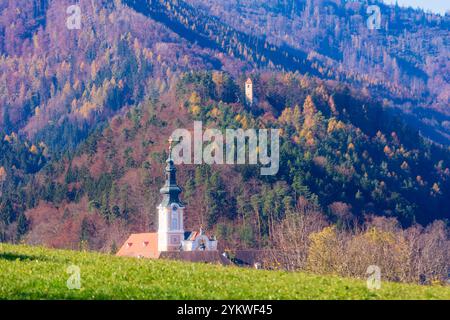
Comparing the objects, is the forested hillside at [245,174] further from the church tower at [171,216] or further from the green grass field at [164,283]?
the green grass field at [164,283]

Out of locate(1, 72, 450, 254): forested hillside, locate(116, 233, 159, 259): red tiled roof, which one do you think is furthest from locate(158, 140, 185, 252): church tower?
locate(1, 72, 450, 254): forested hillside

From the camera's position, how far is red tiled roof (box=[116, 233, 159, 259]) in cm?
11856

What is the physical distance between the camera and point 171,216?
12838 centimetres

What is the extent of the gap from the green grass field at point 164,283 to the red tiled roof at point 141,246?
90113 mm

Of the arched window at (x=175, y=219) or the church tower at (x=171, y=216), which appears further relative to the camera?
the arched window at (x=175, y=219)

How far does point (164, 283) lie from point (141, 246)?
98.1 meters

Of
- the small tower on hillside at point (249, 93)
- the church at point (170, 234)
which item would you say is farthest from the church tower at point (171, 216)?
the small tower on hillside at point (249, 93)

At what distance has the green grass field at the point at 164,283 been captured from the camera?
22.5 meters

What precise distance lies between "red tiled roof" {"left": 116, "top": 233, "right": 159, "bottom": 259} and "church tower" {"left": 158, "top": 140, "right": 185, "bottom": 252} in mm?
1172

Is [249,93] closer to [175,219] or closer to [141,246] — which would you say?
[175,219]

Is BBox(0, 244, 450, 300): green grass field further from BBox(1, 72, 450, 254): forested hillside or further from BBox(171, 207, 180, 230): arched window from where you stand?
BBox(171, 207, 180, 230): arched window

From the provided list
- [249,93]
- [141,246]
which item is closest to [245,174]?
[141,246]
